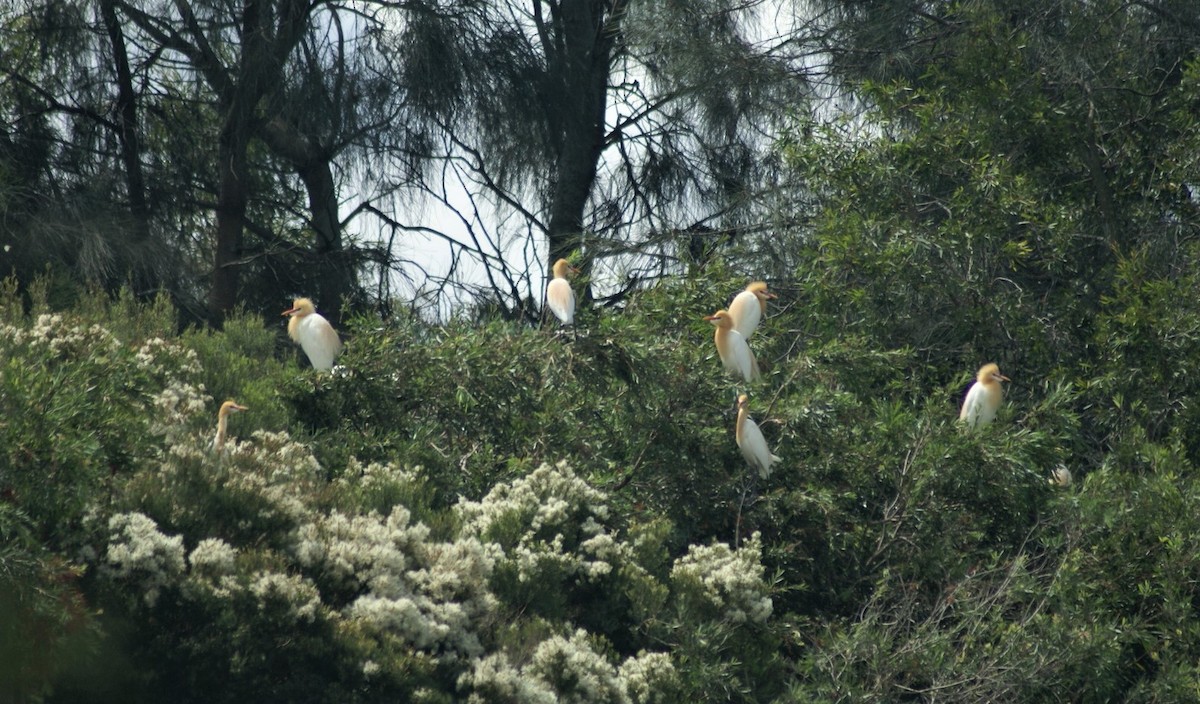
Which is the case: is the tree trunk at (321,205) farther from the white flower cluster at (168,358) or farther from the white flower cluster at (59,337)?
the white flower cluster at (59,337)

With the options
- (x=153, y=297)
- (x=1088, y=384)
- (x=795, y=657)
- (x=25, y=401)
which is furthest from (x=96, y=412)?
(x=153, y=297)

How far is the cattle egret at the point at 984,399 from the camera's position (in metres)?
5.43

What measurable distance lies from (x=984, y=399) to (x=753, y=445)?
1.15 metres

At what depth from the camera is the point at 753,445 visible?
521 cm

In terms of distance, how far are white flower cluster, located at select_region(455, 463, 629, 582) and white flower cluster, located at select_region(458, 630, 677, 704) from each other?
0.35 meters

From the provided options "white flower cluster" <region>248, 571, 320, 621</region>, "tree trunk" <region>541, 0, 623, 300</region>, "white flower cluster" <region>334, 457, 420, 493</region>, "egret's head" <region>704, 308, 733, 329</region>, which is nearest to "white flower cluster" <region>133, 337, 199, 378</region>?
"white flower cluster" <region>334, 457, 420, 493</region>

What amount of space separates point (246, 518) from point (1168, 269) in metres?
4.42

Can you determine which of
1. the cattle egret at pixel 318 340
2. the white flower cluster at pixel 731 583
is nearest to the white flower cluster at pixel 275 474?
the white flower cluster at pixel 731 583

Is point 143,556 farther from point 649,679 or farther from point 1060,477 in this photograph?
point 1060,477

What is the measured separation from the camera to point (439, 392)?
560 cm

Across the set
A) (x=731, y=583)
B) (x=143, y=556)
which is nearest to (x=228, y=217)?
(x=731, y=583)

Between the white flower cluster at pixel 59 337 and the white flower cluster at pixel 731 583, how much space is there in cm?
206

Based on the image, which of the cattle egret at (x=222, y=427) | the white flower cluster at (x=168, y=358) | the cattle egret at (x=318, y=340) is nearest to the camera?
the cattle egret at (x=222, y=427)

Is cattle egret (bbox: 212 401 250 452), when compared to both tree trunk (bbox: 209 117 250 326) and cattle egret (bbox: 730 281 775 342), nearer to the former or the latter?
cattle egret (bbox: 730 281 775 342)
